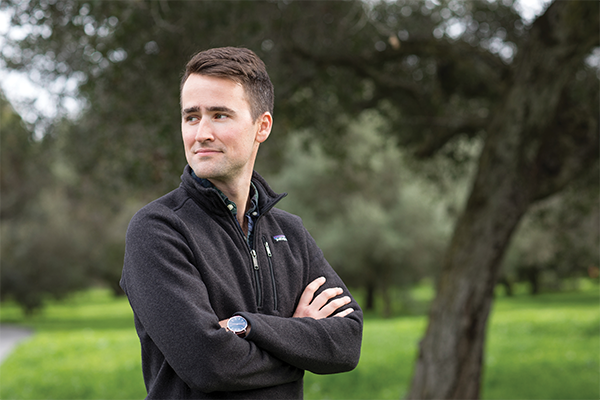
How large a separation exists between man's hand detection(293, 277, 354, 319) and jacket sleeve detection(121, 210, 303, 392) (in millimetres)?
297

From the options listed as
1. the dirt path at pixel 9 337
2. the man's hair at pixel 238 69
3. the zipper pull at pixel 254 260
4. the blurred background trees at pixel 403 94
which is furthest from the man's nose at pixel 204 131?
the dirt path at pixel 9 337

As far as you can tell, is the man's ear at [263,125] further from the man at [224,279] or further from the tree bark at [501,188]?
the tree bark at [501,188]

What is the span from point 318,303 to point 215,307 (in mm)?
446

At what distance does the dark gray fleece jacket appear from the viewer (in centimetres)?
184

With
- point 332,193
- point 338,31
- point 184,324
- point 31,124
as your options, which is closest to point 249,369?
point 184,324

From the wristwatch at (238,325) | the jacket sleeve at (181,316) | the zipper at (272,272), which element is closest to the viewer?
the jacket sleeve at (181,316)

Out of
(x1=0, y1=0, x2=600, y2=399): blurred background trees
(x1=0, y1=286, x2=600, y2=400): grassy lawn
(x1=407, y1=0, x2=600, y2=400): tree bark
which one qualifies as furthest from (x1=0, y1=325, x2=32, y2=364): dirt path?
(x1=407, y1=0, x2=600, y2=400): tree bark

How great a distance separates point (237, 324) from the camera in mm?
1962

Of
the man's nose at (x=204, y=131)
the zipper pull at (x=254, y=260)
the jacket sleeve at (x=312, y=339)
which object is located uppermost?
the man's nose at (x=204, y=131)

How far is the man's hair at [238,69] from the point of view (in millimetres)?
2029

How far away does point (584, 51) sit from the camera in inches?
237

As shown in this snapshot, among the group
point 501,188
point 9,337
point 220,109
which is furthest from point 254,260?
point 9,337

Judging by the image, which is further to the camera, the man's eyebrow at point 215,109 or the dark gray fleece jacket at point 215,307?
the man's eyebrow at point 215,109

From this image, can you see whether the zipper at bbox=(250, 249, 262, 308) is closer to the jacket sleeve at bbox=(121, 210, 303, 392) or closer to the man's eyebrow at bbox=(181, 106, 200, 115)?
the jacket sleeve at bbox=(121, 210, 303, 392)
